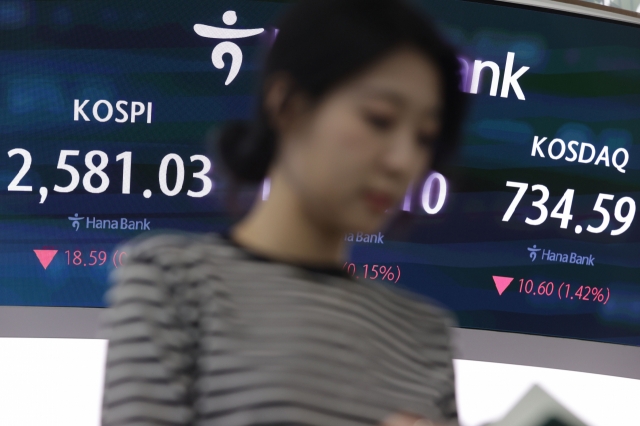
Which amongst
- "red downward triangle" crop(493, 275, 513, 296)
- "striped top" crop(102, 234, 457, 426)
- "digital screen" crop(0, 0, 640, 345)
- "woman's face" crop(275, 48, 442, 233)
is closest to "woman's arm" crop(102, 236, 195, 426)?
"striped top" crop(102, 234, 457, 426)

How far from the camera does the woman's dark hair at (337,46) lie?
49 cm

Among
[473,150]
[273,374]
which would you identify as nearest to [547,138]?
[473,150]

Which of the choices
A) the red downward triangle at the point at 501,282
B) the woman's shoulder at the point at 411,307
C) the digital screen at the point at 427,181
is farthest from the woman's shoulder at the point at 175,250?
the red downward triangle at the point at 501,282

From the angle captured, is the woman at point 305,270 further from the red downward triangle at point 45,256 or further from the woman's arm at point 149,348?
the red downward triangle at point 45,256

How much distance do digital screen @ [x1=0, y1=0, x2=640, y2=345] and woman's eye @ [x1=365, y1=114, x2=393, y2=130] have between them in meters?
1.27

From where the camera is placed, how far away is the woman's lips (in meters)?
0.48

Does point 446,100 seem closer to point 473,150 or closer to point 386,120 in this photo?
point 386,120

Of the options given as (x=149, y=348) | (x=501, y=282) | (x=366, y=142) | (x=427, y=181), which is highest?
(x=427, y=181)

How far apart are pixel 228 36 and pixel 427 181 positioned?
60cm

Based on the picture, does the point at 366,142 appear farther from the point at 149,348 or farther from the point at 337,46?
the point at 149,348

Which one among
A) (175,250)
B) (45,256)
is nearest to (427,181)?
(45,256)

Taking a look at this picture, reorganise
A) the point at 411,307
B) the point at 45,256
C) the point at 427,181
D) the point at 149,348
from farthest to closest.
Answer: the point at 427,181 → the point at 45,256 → the point at 411,307 → the point at 149,348

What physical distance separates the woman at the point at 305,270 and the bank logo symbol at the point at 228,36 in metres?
1.29

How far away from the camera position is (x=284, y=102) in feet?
1.66
